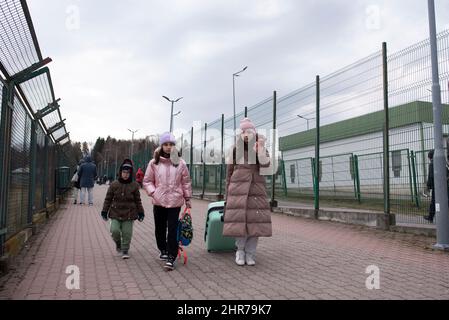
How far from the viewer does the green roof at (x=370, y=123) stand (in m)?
8.16

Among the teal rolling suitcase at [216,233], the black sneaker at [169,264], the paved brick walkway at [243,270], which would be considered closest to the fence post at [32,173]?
the paved brick walkway at [243,270]

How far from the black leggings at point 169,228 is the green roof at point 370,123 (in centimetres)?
497

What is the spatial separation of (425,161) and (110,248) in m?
7.49

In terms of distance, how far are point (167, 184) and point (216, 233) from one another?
1320mm

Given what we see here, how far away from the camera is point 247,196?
18.3ft

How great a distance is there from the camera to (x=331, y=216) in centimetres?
1055

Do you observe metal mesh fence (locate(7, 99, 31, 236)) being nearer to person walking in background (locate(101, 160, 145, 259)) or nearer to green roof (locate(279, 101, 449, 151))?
person walking in background (locate(101, 160, 145, 259))

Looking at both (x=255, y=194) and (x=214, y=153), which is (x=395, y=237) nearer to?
(x=255, y=194)

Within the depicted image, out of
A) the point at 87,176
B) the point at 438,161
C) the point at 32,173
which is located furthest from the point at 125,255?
the point at 87,176

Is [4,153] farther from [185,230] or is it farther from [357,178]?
[357,178]

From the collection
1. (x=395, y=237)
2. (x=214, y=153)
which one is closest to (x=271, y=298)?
(x=395, y=237)

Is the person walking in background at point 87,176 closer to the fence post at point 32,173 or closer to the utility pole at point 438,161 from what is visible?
the fence post at point 32,173

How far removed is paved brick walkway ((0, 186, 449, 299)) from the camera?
4203 millimetres
